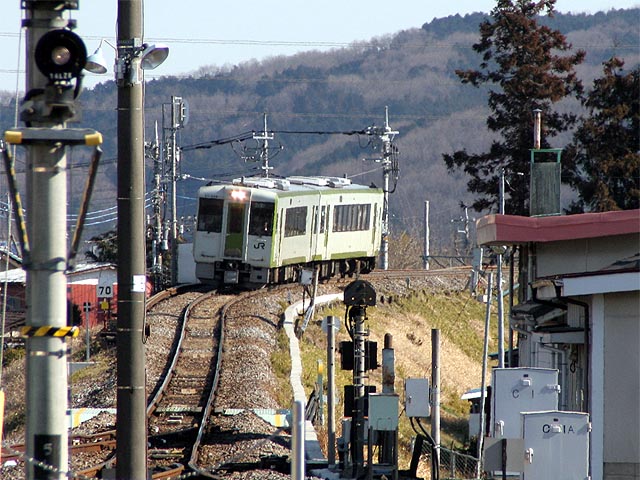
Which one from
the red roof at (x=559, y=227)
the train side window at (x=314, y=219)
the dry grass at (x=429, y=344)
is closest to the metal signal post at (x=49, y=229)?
the red roof at (x=559, y=227)

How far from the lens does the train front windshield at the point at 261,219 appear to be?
2847 cm

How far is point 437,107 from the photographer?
175750mm

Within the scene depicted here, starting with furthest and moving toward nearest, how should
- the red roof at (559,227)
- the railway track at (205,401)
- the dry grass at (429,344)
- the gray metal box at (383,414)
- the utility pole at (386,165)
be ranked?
the utility pole at (386,165) < the dry grass at (429,344) < the red roof at (559,227) < the railway track at (205,401) < the gray metal box at (383,414)

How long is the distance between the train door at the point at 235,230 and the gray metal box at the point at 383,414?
1741 cm

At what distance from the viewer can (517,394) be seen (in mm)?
10734

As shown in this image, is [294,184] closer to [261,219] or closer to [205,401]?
[261,219]

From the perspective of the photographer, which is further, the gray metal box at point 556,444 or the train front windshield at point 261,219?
the train front windshield at point 261,219

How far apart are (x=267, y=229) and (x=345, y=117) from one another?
479 feet

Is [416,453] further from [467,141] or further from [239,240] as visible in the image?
[467,141]

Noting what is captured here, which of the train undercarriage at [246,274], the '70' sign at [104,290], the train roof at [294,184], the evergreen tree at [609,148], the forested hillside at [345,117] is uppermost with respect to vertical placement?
the forested hillside at [345,117]

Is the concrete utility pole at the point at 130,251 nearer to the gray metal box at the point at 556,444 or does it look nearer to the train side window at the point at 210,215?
the gray metal box at the point at 556,444

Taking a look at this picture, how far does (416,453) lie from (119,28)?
5.24 m

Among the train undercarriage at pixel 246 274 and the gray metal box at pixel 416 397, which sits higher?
the train undercarriage at pixel 246 274

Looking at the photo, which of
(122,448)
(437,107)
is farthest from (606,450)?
(437,107)
